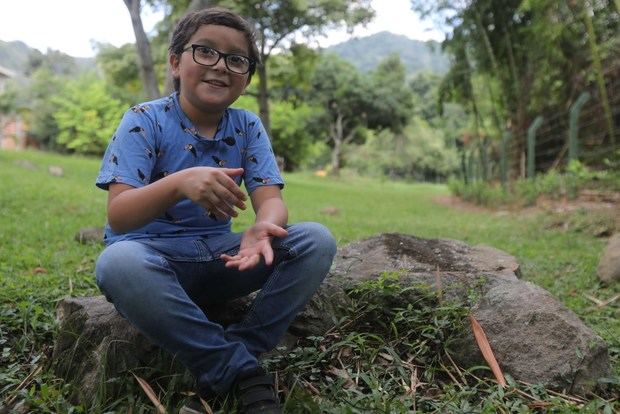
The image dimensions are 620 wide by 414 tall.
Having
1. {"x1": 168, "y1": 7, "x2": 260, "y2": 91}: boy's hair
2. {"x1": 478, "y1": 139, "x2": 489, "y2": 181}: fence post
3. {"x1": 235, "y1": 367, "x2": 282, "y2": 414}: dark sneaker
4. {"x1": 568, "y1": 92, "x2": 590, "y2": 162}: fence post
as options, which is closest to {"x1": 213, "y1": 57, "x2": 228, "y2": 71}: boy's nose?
{"x1": 168, "y1": 7, "x2": 260, "y2": 91}: boy's hair

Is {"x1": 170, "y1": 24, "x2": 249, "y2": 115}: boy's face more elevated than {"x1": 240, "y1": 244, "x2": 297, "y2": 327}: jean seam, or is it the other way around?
{"x1": 170, "y1": 24, "x2": 249, "y2": 115}: boy's face

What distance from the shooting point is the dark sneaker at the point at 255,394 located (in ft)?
4.94

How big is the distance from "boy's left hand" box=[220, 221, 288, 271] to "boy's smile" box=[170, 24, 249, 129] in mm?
474

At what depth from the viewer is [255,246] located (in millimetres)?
1708

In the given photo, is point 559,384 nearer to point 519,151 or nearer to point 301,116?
point 519,151

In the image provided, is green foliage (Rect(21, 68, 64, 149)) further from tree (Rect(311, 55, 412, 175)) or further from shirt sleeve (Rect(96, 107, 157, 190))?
shirt sleeve (Rect(96, 107, 157, 190))

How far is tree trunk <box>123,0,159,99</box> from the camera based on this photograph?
5453 millimetres

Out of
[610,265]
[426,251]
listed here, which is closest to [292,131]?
[610,265]

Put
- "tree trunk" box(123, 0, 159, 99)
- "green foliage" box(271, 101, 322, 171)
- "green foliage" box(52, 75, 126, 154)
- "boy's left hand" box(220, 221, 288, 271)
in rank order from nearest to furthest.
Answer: "boy's left hand" box(220, 221, 288, 271)
"tree trunk" box(123, 0, 159, 99)
"green foliage" box(271, 101, 322, 171)
"green foliage" box(52, 75, 126, 154)

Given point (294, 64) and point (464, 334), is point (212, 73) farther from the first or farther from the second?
point (294, 64)

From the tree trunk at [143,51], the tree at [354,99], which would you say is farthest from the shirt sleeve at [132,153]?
the tree at [354,99]

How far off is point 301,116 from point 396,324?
24098 mm

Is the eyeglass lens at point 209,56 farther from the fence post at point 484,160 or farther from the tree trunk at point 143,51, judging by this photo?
the fence post at point 484,160

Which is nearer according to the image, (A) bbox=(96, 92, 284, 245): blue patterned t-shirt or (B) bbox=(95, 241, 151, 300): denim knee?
(B) bbox=(95, 241, 151, 300): denim knee
